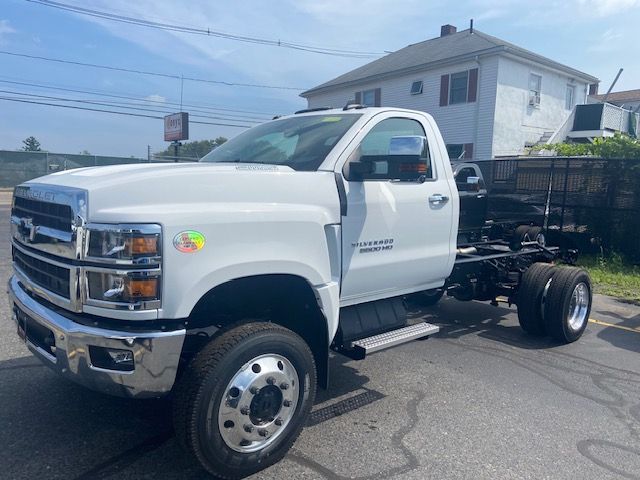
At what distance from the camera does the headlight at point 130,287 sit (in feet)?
8.56

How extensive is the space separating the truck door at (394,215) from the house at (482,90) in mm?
17465

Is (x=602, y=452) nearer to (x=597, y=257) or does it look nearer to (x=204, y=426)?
(x=204, y=426)

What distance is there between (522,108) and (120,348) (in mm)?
24967

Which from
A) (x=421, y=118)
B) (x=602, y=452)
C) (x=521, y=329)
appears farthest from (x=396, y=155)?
(x=521, y=329)

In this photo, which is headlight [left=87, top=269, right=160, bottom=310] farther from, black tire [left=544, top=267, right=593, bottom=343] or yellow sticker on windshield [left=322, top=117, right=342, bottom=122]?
black tire [left=544, top=267, right=593, bottom=343]

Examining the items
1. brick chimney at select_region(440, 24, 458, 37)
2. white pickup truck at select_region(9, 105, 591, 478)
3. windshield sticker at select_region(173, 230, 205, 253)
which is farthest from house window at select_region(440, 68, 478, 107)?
windshield sticker at select_region(173, 230, 205, 253)

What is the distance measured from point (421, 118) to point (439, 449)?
268 cm

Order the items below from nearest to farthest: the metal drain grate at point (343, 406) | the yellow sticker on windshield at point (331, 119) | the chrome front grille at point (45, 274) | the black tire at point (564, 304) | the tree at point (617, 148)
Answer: the chrome front grille at point (45, 274), the metal drain grate at point (343, 406), the yellow sticker on windshield at point (331, 119), the black tire at point (564, 304), the tree at point (617, 148)

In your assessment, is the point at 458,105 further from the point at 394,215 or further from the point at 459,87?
the point at 394,215

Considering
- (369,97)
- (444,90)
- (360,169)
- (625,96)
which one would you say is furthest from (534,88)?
(625,96)

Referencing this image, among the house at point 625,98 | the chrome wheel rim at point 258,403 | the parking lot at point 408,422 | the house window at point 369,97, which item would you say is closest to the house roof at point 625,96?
the house at point 625,98

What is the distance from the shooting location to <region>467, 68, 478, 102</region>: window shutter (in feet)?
77.9

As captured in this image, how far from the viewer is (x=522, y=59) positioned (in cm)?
2372

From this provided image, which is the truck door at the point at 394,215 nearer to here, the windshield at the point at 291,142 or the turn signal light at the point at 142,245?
the windshield at the point at 291,142
